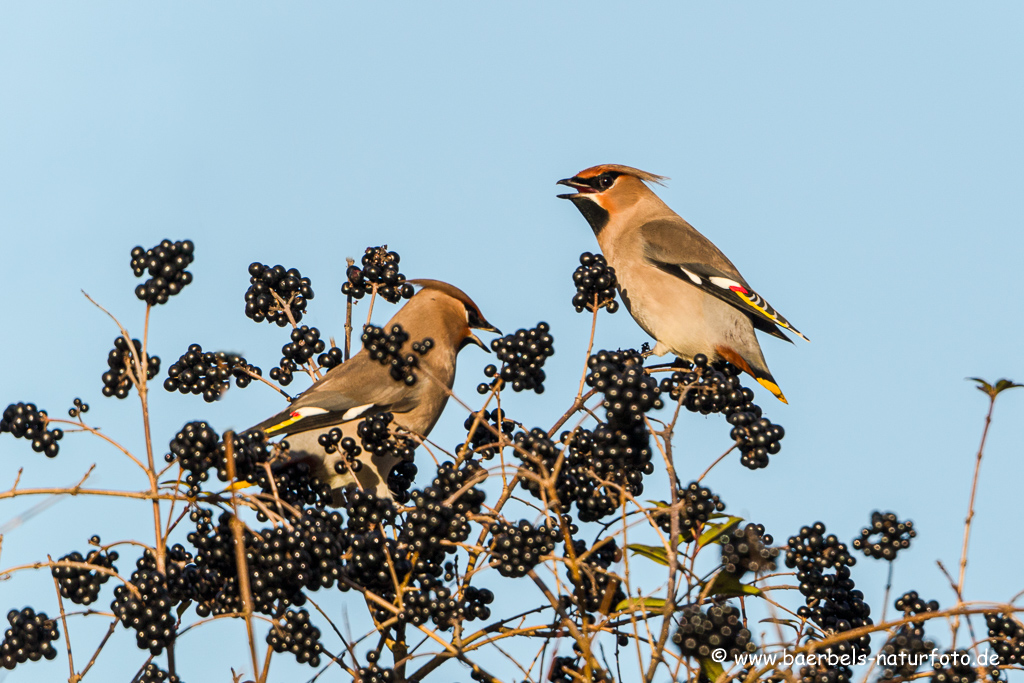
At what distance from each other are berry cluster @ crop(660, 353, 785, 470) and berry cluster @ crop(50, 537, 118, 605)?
1866 millimetres

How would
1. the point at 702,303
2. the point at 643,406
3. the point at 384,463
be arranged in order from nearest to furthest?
the point at 643,406 → the point at 384,463 → the point at 702,303

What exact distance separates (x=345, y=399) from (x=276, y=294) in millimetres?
657

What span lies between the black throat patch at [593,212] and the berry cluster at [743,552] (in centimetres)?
331

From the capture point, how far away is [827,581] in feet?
11.5

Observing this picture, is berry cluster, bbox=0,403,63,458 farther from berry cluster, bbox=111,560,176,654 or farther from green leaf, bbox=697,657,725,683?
green leaf, bbox=697,657,725,683

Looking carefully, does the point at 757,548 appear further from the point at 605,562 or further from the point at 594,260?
the point at 594,260

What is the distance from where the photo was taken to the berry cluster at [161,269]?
3.71m

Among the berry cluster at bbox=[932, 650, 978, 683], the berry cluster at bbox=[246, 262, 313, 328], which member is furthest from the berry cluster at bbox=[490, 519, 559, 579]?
the berry cluster at bbox=[246, 262, 313, 328]

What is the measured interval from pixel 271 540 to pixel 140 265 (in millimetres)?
1125

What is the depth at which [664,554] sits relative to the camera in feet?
10.5

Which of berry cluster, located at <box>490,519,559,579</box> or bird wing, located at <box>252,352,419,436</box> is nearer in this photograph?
berry cluster, located at <box>490,519,559,579</box>

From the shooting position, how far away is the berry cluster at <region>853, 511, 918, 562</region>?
11.6 feet

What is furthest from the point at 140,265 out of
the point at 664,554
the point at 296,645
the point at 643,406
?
the point at 664,554

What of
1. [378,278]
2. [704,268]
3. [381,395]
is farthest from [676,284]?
[378,278]
